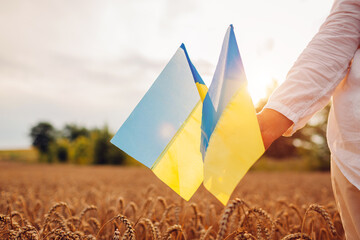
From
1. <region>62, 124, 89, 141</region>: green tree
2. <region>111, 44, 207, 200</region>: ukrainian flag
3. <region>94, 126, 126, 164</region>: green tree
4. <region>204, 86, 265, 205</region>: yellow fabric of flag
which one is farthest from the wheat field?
<region>62, 124, 89, 141</region>: green tree

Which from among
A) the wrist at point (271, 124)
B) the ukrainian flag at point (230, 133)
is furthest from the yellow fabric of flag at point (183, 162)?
the wrist at point (271, 124)

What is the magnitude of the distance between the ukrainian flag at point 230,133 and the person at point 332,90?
12 centimetres

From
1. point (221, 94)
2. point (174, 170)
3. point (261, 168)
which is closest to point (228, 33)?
point (221, 94)

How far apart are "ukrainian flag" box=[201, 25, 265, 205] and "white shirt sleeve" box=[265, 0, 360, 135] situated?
0.16 m

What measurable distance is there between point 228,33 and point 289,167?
2215 centimetres

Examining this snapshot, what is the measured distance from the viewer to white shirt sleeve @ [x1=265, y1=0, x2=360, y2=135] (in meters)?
1.06

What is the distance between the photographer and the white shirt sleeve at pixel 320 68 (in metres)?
1.06

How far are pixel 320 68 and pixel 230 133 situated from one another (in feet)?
1.59

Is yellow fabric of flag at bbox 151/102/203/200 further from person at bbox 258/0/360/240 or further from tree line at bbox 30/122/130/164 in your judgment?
tree line at bbox 30/122/130/164

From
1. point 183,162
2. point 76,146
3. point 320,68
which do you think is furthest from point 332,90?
point 76,146

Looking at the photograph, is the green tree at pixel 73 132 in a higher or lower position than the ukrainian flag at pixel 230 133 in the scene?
lower

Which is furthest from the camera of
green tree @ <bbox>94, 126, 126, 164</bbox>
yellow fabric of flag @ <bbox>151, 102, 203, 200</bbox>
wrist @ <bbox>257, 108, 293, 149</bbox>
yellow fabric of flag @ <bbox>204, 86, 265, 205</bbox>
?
green tree @ <bbox>94, 126, 126, 164</bbox>

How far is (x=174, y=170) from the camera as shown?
3.90ft

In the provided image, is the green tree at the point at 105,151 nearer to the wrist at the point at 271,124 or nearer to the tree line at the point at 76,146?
the tree line at the point at 76,146
